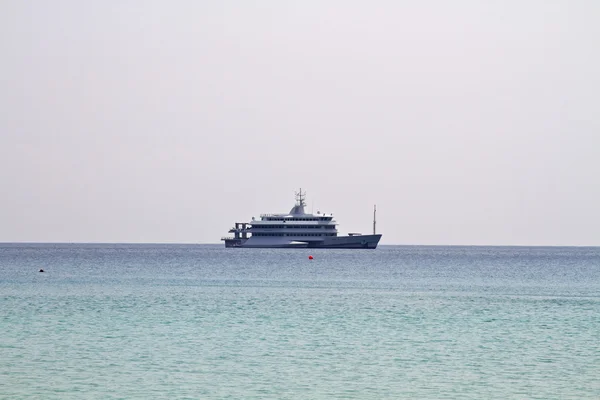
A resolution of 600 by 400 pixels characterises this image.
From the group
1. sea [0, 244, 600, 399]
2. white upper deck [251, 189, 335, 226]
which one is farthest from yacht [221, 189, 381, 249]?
sea [0, 244, 600, 399]

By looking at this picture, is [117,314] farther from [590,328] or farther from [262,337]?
[590,328]

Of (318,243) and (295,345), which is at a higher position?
(318,243)

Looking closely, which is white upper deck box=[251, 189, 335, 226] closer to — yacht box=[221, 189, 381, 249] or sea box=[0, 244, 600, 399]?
yacht box=[221, 189, 381, 249]

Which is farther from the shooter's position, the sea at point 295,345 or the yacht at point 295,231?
the yacht at point 295,231

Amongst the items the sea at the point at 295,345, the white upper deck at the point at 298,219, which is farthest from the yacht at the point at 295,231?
the sea at the point at 295,345

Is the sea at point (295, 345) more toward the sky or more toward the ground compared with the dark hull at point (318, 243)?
more toward the ground

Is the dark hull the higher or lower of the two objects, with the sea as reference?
higher

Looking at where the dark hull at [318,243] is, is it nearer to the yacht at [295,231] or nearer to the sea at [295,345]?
the yacht at [295,231]

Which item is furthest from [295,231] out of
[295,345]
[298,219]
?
[295,345]

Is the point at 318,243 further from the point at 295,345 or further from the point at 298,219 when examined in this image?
the point at 295,345

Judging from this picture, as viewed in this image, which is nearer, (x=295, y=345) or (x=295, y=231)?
(x=295, y=345)

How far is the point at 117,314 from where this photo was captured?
44062 mm

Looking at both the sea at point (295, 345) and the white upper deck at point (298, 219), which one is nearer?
the sea at point (295, 345)

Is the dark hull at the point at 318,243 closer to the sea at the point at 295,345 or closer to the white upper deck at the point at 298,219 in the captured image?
the white upper deck at the point at 298,219
